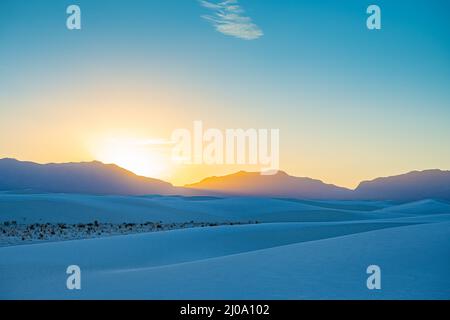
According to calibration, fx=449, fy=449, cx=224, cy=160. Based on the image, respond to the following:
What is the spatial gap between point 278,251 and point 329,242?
1211mm

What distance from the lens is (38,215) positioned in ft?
91.2

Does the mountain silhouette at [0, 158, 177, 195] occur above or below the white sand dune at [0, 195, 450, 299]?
below

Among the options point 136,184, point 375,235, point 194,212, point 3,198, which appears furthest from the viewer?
point 136,184

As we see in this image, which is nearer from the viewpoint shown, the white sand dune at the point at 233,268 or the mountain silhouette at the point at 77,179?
the white sand dune at the point at 233,268

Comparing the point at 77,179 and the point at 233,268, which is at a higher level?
the point at 233,268

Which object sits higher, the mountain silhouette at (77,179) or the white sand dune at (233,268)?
the white sand dune at (233,268)

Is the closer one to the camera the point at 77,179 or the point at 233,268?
the point at 233,268

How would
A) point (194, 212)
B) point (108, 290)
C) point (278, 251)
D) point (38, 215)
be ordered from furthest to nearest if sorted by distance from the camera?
1. point (194, 212)
2. point (38, 215)
3. point (278, 251)
4. point (108, 290)

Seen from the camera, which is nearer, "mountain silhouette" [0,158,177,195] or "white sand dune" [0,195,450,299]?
"white sand dune" [0,195,450,299]

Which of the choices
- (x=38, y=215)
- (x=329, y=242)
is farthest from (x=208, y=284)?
(x=38, y=215)
